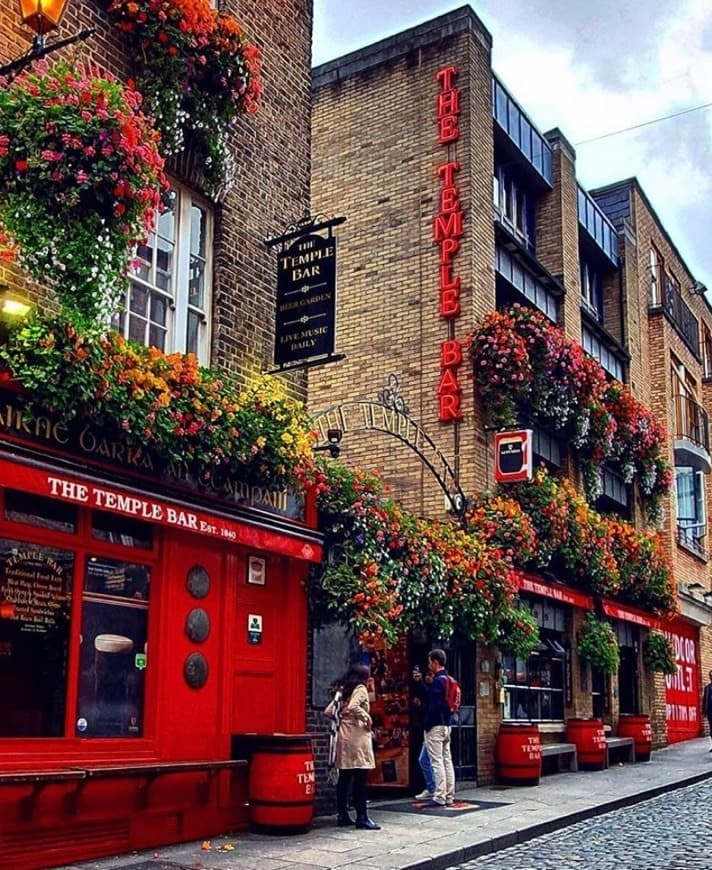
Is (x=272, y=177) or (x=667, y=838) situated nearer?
(x=667, y=838)

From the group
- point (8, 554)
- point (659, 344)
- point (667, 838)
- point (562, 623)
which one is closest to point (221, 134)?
point (8, 554)

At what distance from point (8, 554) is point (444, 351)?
9751 mm

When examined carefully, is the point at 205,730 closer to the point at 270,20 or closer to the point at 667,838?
the point at 667,838

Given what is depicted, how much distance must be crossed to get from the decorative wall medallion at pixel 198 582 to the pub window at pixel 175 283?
2137mm

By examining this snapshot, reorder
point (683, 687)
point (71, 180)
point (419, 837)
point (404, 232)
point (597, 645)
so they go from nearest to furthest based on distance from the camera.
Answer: point (71, 180), point (419, 837), point (404, 232), point (597, 645), point (683, 687)

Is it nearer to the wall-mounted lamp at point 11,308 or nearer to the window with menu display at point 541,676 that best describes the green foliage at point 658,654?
the window with menu display at point 541,676

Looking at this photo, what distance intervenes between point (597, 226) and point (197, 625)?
1641 cm

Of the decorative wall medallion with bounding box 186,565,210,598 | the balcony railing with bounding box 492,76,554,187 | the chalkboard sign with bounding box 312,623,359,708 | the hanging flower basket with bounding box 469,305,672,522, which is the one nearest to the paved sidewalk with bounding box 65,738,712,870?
the chalkboard sign with bounding box 312,623,359,708

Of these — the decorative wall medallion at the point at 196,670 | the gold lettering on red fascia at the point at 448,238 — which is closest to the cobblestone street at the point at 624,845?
the decorative wall medallion at the point at 196,670

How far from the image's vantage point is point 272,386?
11.0 metres

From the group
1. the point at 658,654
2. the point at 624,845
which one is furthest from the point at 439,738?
the point at 658,654

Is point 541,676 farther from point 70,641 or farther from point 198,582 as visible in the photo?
point 70,641

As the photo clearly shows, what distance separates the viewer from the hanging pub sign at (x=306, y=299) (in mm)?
11383

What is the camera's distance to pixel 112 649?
9438 mm
